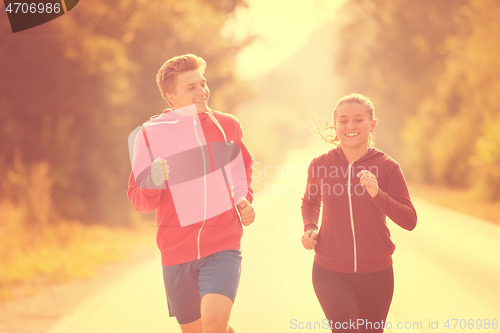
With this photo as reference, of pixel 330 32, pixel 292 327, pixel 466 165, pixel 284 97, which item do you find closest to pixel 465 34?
pixel 466 165

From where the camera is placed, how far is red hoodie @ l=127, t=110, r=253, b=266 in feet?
11.4

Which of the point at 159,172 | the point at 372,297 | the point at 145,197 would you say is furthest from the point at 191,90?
the point at 372,297

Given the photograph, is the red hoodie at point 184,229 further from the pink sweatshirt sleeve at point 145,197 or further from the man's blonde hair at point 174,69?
the man's blonde hair at point 174,69

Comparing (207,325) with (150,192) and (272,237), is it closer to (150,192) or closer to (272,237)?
(150,192)

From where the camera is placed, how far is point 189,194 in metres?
3.55

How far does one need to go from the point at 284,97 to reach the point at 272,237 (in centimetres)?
11855

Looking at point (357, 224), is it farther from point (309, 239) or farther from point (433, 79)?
point (433, 79)

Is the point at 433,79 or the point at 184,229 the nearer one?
the point at 184,229

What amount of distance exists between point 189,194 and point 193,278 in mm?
597

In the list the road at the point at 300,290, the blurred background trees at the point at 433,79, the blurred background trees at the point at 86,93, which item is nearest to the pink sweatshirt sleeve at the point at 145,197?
the road at the point at 300,290

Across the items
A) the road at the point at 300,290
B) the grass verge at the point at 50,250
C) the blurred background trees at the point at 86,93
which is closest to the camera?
the road at the point at 300,290

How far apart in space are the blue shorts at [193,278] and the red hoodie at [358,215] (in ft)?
2.02

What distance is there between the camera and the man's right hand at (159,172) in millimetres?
3279

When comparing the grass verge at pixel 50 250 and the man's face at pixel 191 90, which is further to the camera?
the grass verge at pixel 50 250
